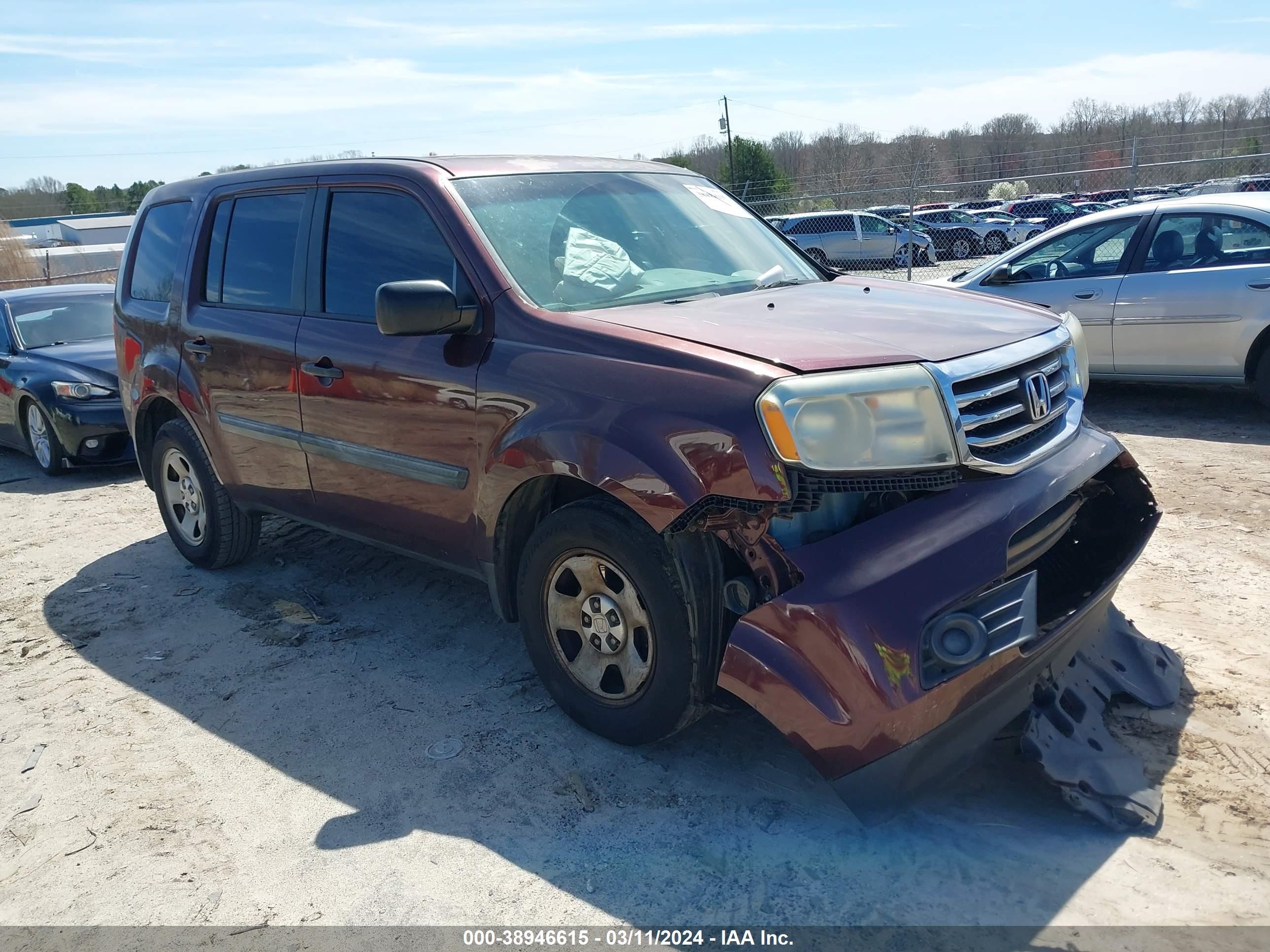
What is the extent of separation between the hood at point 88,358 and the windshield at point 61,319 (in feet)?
0.42

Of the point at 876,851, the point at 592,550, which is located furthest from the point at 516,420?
the point at 876,851

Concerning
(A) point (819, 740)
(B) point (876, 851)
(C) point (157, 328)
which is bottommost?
(B) point (876, 851)

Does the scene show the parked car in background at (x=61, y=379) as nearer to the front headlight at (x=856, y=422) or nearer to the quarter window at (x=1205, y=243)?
the front headlight at (x=856, y=422)

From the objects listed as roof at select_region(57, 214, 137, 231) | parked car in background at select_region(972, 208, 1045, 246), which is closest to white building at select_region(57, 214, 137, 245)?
roof at select_region(57, 214, 137, 231)

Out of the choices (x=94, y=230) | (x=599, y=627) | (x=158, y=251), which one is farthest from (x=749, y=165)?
(x=94, y=230)

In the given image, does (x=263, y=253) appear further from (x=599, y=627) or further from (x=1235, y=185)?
(x=1235, y=185)

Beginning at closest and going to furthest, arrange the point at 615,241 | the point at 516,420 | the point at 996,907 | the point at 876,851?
the point at 996,907
the point at 876,851
the point at 516,420
the point at 615,241

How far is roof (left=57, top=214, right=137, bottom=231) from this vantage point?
2569 inches

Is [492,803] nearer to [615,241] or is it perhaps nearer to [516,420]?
[516,420]

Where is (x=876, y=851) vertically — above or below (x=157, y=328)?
below

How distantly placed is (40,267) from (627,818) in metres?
33.3

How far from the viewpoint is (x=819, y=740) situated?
2.69 meters

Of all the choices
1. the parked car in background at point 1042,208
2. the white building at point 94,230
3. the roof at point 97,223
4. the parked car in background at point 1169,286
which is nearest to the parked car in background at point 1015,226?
the parked car in background at point 1042,208

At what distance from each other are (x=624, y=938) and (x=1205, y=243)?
22.7 feet
